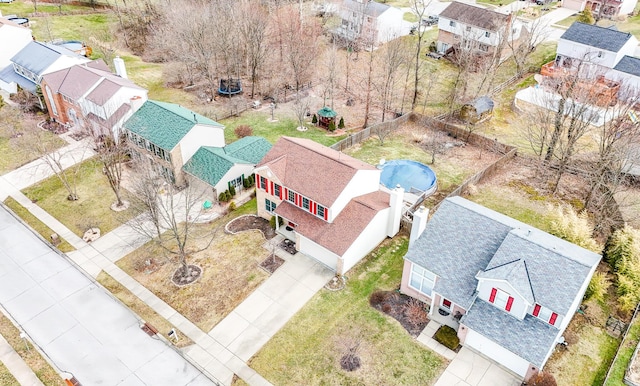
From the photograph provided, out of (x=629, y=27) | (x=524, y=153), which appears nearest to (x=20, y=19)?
(x=524, y=153)

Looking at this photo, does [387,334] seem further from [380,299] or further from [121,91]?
[121,91]

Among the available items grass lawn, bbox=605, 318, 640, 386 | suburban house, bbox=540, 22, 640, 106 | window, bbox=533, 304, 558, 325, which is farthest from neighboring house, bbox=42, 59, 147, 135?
suburban house, bbox=540, 22, 640, 106

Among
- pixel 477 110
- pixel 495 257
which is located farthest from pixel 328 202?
pixel 477 110

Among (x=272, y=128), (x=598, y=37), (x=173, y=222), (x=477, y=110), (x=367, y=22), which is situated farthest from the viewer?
(x=367, y=22)

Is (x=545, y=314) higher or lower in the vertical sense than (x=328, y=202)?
lower

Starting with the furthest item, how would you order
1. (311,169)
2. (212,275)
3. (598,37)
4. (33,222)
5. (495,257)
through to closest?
(598,37) < (33,222) < (311,169) < (212,275) < (495,257)

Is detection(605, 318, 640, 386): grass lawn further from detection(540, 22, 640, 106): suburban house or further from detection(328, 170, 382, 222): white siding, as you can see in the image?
detection(540, 22, 640, 106): suburban house

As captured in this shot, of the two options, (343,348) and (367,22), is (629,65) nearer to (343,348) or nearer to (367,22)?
(367,22)
